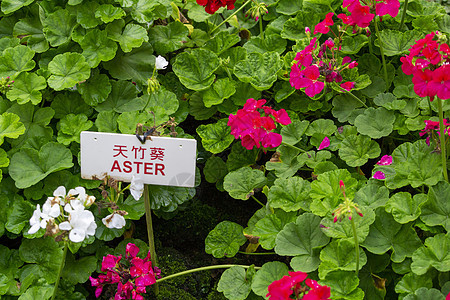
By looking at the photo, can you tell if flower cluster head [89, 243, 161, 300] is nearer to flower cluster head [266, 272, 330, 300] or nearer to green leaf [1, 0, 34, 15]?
flower cluster head [266, 272, 330, 300]

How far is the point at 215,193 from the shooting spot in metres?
2.32

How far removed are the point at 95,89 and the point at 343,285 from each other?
1219 mm

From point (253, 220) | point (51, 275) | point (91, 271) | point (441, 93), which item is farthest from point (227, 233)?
point (441, 93)

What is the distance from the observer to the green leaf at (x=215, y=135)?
2.16m

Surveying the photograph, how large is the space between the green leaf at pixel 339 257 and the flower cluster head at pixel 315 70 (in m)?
0.61

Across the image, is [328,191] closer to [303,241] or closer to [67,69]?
[303,241]

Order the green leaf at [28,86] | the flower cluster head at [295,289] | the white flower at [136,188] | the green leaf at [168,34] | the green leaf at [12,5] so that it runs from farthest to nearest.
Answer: the green leaf at [168,34], the green leaf at [12,5], the green leaf at [28,86], the white flower at [136,188], the flower cluster head at [295,289]

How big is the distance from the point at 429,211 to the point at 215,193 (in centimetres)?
91

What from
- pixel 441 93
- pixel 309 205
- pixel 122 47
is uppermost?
pixel 441 93

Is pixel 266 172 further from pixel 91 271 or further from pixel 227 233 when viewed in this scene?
pixel 91 271

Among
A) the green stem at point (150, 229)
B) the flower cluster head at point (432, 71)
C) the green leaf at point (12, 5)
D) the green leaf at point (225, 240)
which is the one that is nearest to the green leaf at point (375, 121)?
the flower cluster head at point (432, 71)

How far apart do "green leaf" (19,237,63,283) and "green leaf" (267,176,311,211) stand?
0.73 metres

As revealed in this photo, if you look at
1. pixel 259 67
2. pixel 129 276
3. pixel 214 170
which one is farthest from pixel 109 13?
pixel 129 276

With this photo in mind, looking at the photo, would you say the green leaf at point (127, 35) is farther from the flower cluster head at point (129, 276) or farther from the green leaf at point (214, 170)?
the flower cluster head at point (129, 276)
